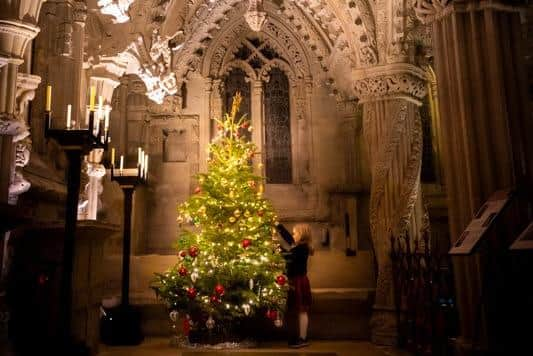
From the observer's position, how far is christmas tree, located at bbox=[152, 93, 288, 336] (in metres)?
6.88

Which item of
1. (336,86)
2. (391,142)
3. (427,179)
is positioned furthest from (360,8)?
(427,179)

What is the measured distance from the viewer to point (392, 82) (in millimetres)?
7895

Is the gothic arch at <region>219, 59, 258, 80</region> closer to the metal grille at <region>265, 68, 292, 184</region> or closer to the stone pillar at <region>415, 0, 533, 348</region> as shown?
the metal grille at <region>265, 68, 292, 184</region>

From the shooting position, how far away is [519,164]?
4543 millimetres

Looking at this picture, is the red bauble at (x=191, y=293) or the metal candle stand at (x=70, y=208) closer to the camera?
the metal candle stand at (x=70, y=208)

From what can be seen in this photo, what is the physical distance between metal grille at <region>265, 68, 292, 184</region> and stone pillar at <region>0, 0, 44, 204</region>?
7.89 metres

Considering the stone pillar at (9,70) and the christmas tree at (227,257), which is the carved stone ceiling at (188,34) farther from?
the christmas tree at (227,257)

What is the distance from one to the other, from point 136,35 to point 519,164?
216 inches

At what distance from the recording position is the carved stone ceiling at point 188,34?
7.03 metres

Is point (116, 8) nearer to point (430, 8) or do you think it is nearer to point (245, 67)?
point (430, 8)

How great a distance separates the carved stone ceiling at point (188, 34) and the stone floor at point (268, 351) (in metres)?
3.92

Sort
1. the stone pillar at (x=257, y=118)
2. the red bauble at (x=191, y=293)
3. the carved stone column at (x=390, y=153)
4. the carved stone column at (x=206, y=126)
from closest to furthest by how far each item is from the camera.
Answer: the red bauble at (x=191, y=293)
the carved stone column at (x=390, y=153)
the carved stone column at (x=206, y=126)
the stone pillar at (x=257, y=118)

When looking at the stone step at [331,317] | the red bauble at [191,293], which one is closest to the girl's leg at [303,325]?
the stone step at [331,317]

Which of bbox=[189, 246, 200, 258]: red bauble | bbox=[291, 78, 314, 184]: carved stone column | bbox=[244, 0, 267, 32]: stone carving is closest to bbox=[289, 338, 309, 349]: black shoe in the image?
bbox=[189, 246, 200, 258]: red bauble
